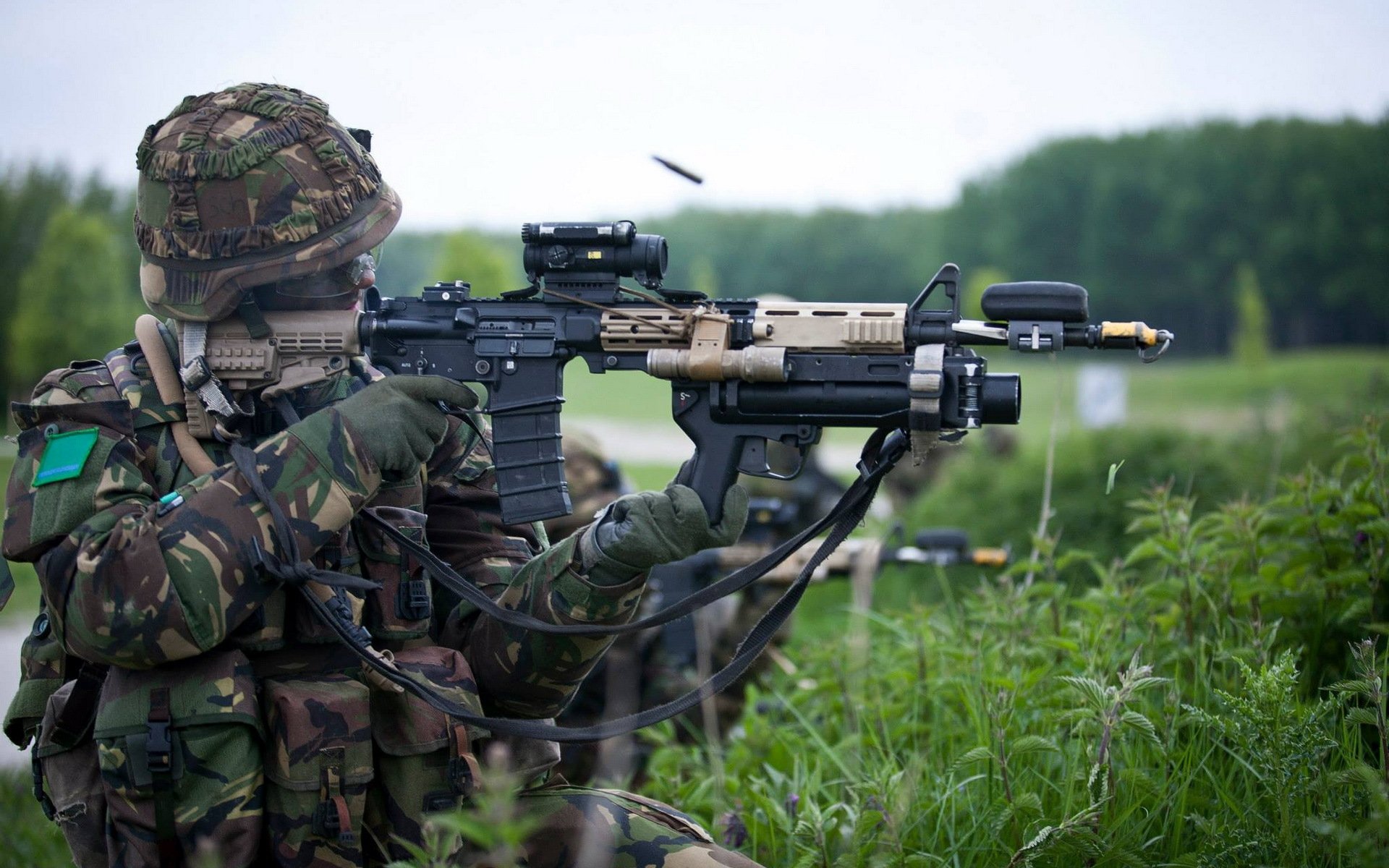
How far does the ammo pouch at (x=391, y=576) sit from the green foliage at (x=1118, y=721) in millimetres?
1114

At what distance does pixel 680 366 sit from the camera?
2.92 metres

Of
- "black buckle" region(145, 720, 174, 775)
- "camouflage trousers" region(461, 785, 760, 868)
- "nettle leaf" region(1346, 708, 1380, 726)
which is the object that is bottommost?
"camouflage trousers" region(461, 785, 760, 868)

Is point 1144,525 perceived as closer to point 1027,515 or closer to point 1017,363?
point 1027,515

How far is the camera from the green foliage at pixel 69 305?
2097cm

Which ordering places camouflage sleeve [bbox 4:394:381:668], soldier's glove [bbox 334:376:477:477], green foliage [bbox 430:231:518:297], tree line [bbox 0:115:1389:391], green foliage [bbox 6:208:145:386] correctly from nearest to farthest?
camouflage sleeve [bbox 4:394:381:668]
soldier's glove [bbox 334:376:477:477]
green foliage [bbox 6:208:145:386]
tree line [bbox 0:115:1389:391]
green foliage [bbox 430:231:518:297]

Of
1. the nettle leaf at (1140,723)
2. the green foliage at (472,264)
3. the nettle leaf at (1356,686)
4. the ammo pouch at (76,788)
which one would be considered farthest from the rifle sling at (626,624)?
the green foliage at (472,264)

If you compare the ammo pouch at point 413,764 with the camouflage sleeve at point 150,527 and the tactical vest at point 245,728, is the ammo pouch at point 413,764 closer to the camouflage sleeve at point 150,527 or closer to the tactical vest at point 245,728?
the tactical vest at point 245,728

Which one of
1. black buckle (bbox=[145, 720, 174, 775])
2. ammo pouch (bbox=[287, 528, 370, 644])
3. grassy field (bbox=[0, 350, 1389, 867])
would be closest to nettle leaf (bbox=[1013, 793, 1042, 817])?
grassy field (bbox=[0, 350, 1389, 867])

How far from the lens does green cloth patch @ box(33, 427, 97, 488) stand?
267cm

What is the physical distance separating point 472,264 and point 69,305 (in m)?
6.84

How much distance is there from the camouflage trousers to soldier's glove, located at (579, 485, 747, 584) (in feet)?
1.90

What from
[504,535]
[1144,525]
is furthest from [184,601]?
[1144,525]

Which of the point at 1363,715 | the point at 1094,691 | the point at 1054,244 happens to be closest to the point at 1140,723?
the point at 1094,691

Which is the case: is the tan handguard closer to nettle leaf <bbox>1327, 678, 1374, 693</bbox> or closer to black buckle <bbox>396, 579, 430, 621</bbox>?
black buckle <bbox>396, 579, 430, 621</bbox>
